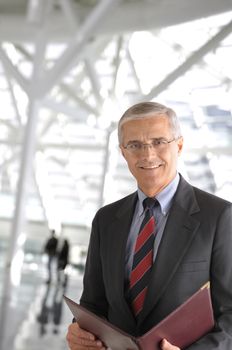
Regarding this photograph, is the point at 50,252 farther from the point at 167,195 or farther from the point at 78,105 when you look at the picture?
the point at 167,195

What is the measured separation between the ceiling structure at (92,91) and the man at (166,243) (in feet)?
25.5

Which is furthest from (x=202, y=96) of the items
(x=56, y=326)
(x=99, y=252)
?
(x=99, y=252)

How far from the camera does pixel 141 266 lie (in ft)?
8.34

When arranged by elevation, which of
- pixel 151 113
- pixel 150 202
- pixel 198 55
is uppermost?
pixel 198 55

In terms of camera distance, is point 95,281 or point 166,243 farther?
point 95,281

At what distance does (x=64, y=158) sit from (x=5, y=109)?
172 inches

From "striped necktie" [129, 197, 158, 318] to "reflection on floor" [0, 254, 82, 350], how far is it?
4488 millimetres

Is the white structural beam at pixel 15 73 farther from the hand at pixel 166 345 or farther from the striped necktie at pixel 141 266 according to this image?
the hand at pixel 166 345

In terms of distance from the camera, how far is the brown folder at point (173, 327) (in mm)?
2156

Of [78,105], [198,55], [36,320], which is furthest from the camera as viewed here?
[78,105]

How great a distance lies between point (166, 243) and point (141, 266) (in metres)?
0.18

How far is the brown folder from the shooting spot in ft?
7.07

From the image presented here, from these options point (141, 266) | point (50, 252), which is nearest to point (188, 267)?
point (141, 266)

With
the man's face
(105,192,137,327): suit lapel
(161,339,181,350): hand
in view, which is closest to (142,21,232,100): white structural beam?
(105,192,137,327): suit lapel
